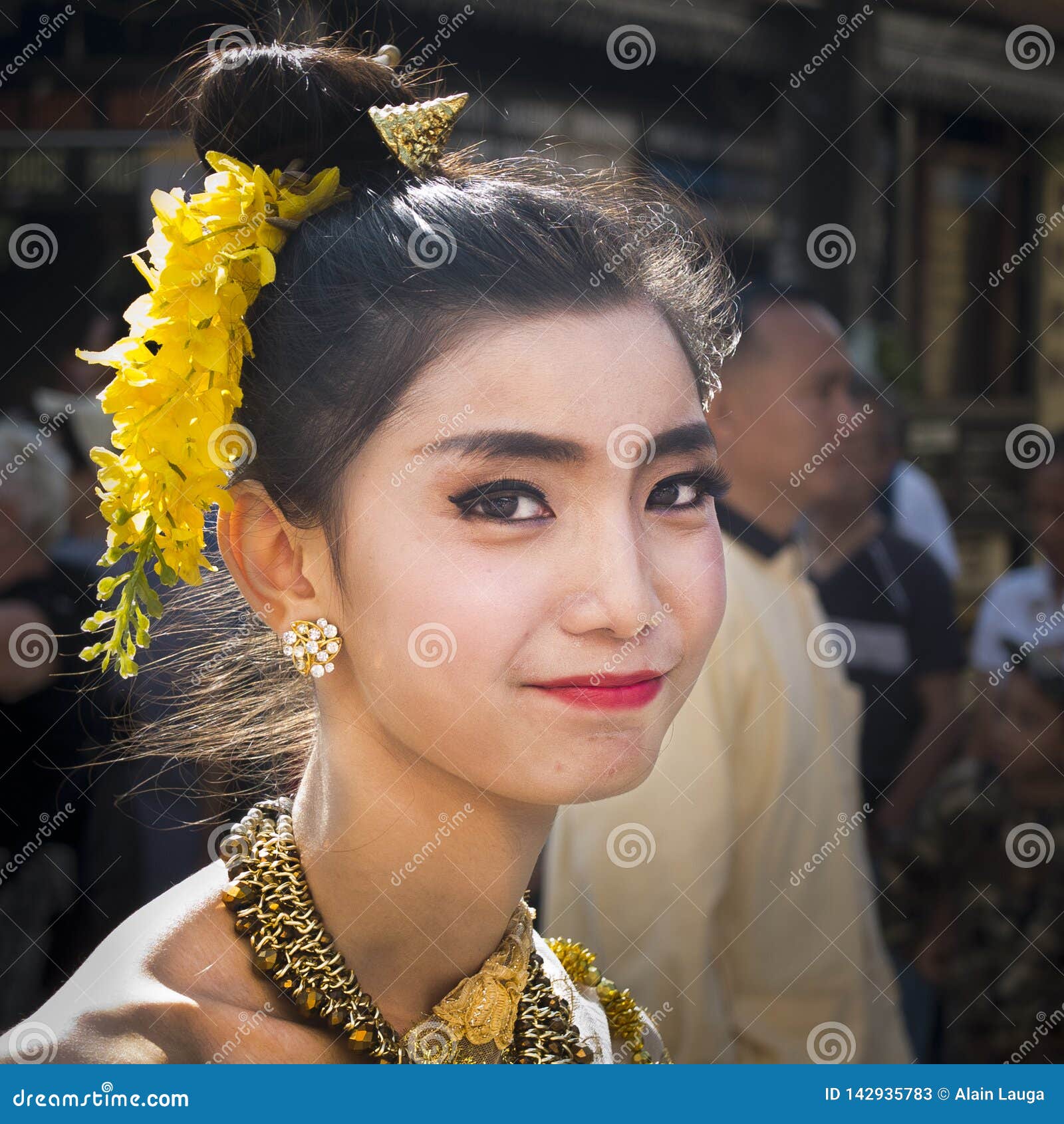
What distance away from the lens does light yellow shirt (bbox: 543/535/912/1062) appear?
214cm

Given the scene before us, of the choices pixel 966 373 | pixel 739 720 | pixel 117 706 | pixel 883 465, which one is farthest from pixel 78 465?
pixel 966 373

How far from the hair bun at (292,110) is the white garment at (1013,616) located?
8.79 feet

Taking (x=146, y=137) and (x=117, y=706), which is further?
(x=146, y=137)

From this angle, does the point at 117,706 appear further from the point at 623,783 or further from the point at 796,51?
the point at 796,51

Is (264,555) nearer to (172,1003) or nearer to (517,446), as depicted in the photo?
(517,446)

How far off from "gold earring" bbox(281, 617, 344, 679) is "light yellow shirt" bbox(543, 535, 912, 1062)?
36.5 inches

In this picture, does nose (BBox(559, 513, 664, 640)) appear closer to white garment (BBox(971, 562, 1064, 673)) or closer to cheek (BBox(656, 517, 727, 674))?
cheek (BBox(656, 517, 727, 674))

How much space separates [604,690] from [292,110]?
68cm

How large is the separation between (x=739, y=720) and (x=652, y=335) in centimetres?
121

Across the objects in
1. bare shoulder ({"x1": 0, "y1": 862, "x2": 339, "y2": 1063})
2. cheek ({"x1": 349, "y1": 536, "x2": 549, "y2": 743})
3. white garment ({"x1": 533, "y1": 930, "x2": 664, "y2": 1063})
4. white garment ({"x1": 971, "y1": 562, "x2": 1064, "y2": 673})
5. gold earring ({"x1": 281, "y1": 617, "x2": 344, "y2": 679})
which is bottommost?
bare shoulder ({"x1": 0, "y1": 862, "x2": 339, "y2": 1063})

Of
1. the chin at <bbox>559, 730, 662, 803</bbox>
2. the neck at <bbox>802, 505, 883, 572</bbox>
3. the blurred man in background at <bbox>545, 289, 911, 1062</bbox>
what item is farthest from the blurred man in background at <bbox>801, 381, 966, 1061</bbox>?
the chin at <bbox>559, 730, 662, 803</bbox>

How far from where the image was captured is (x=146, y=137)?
A: 134 inches

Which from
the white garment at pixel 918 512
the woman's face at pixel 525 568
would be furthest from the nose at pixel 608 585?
the white garment at pixel 918 512

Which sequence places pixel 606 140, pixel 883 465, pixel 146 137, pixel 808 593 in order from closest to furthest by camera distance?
1. pixel 808 593
2. pixel 146 137
3. pixel 883 465
4. pixel 606 140
